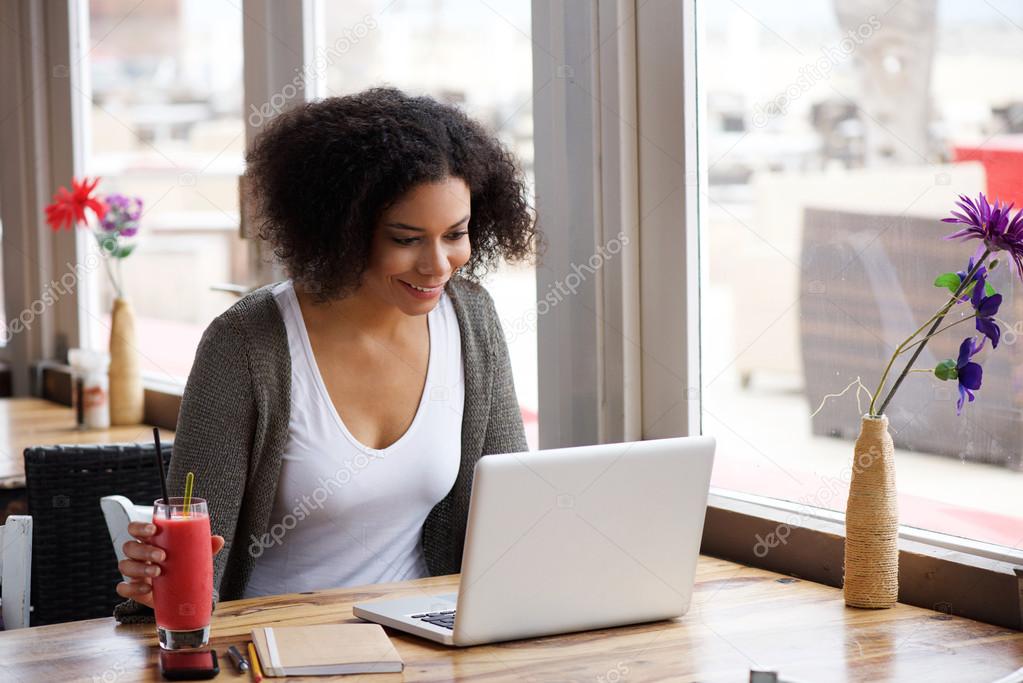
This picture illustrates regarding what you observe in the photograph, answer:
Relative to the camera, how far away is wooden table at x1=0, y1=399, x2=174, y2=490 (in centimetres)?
285

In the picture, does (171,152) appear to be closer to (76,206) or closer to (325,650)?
(76,206)

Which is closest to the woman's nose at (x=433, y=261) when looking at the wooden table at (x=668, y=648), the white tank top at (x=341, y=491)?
the white tank top at (x=341, y=491)

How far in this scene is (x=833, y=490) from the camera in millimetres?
1910

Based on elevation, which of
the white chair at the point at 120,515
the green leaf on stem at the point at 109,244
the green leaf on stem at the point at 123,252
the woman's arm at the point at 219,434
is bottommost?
the white chair at the point at 120,515

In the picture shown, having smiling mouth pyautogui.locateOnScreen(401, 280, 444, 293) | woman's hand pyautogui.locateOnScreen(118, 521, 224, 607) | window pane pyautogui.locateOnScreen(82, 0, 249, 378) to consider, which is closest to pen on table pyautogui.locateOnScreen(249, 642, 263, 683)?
woman's hand pyautogui.locateOnScreen(118, 521, 224, 607)

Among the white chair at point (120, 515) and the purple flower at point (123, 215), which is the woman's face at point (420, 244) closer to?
the white chair at point (120, 515)

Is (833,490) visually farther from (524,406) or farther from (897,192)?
(524,406)

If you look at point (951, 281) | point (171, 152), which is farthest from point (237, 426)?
point (171, 152)

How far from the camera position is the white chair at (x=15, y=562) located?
5.68ft

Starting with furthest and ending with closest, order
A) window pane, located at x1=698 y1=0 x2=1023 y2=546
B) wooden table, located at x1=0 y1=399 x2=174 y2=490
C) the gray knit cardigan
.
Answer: wooden table, located at x1=0 y1=399 x2=174 y2=490 < the gray knit cardigan < window pane, located at x1=698 y1=0 x2=1023 y2=546

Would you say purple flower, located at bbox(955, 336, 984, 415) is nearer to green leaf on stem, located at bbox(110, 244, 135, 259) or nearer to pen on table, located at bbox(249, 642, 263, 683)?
pen on table, located at bbox(249, 642, 263, 683)

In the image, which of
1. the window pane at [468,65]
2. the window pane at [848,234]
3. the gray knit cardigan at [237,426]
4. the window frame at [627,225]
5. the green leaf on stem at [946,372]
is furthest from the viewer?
the window pane at [468,65]

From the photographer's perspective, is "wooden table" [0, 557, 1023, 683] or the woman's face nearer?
"wooden table" [0, 557, 1023, 683]

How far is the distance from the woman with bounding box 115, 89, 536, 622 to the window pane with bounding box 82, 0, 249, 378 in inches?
47.9
